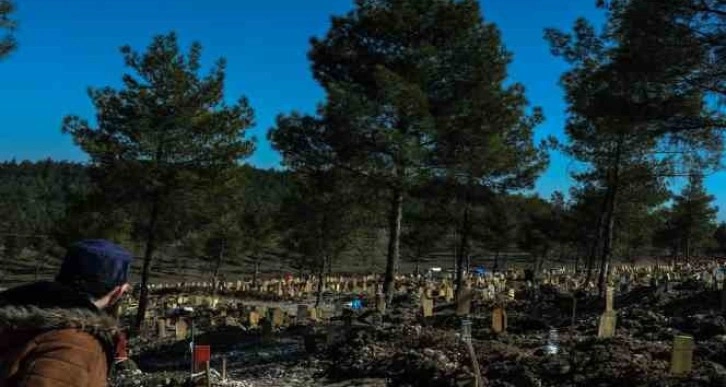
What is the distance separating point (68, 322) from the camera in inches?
74.0

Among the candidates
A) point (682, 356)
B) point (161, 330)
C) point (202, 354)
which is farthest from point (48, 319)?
point (161, 330)

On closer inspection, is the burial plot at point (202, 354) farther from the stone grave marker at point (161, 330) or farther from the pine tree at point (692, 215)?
the pine tree at point (692, 215)

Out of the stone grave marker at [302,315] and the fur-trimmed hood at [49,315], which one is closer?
the fur-trimmed hood at [49,315]

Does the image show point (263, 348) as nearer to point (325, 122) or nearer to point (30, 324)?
point (325, 122)

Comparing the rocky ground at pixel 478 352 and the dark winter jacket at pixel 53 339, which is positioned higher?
the dark winter jacket at pixel 53 339

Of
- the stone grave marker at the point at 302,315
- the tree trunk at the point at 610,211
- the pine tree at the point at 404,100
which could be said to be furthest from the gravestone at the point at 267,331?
the tree trunk at the point at 610,211

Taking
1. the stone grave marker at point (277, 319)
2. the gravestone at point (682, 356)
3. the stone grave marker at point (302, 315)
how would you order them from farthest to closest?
the stone grave marker at point (302, 315)
the stone grave marker at point (277, 319)
the gravestone at point (682, 356)

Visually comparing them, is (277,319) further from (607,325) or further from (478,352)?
(607,325)

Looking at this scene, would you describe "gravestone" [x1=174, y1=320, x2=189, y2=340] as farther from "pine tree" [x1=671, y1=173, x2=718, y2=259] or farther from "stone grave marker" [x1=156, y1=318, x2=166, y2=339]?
"pine tree" [x1=671, y1=173, x2=718, y2=259]

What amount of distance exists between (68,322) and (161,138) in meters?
19.4

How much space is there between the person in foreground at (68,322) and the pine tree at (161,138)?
18.9m

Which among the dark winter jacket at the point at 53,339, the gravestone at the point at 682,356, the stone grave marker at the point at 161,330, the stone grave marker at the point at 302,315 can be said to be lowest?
the stone grave marker at the point at 161,330

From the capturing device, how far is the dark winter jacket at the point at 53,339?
5.78ft

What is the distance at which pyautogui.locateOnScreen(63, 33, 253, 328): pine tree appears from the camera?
2045 centimetres
